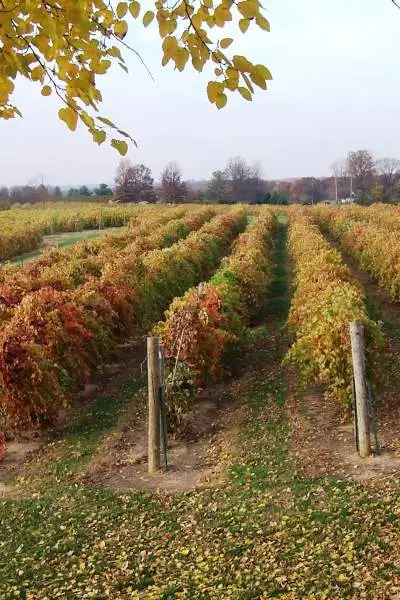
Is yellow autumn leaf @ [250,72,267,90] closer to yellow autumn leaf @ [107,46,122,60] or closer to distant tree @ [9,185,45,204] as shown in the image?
yellow autumn leaf @ [107,46,122,60]

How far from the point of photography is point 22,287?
12406 millimetres

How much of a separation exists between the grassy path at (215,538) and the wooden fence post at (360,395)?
2.95 ft

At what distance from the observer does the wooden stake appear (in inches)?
308

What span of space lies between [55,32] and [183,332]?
7.38m

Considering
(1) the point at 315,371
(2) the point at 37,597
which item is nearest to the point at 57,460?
(2) the point at 37,597

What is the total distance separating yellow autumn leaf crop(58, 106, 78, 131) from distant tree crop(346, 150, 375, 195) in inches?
4173

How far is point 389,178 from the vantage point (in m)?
102

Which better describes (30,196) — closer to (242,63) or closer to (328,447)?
(328,447)

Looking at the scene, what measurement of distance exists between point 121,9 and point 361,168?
4255 inches

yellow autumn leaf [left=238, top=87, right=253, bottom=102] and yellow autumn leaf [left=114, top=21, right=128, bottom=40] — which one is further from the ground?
yellow autumn leaf [left=114, top=21, right=128, bottom=40]

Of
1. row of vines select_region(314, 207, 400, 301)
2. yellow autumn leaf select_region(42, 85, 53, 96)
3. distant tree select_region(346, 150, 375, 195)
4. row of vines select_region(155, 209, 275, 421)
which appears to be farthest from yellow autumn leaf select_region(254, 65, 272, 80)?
distant tree select_region(346, 150, 375, 195)

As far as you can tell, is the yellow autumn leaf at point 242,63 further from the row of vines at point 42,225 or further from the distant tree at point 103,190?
the distant tree at point 103,190

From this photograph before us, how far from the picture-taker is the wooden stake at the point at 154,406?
782cm

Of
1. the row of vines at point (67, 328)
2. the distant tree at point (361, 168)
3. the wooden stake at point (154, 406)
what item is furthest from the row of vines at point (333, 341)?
the distant tree at point (361, 168)
